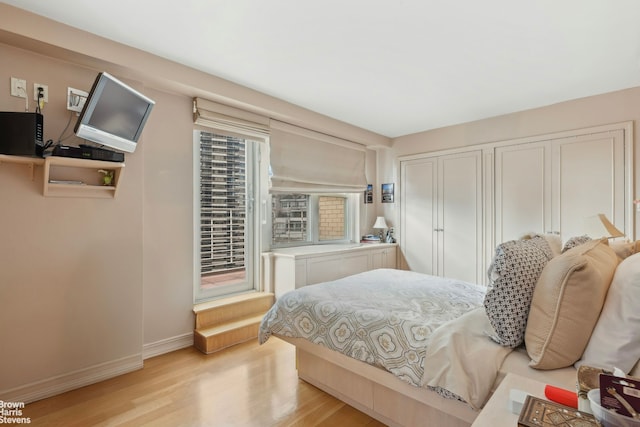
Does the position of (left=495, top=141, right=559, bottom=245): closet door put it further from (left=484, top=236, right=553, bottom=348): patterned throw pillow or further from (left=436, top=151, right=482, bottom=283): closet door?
(left=484, top=236, right=553, bottom=348): patterned throw pillow

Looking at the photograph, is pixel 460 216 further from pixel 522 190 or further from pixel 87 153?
pixel 87 153

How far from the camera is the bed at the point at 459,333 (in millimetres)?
1225

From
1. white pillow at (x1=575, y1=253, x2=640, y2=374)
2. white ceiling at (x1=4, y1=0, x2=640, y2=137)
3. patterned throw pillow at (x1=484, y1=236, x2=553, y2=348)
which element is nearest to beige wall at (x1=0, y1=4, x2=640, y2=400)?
white ceiling at (x1=4, y1=0, x2=640, y2=137)

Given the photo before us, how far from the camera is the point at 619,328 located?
1.12 meters

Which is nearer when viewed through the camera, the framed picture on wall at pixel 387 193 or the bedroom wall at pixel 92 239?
the bedroom wall at pixel 92 239

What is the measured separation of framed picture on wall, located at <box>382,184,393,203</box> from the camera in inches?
198

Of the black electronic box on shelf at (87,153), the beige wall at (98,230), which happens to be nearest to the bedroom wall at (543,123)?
the beige wall at (98,230)

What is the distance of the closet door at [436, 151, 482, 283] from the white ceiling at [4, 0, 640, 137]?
1.06 meters

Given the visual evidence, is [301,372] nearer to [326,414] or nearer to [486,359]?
[326,414]

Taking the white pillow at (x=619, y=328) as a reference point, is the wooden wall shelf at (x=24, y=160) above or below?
above

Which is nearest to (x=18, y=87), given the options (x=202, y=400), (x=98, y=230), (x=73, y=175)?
(x=73, y=175)

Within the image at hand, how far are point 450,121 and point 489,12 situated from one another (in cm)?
232

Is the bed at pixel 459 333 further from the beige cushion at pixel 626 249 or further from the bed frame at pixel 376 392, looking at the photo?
the beige cushion at pixel 626 249

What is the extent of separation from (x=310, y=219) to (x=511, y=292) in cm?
320
